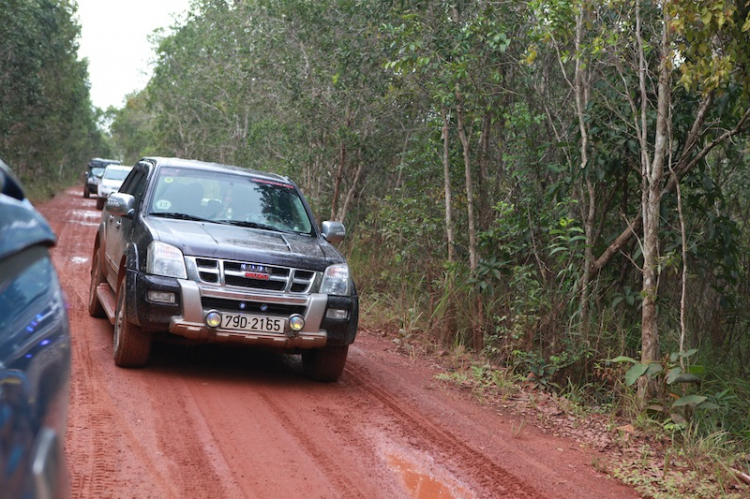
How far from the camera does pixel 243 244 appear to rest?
22.5 ft

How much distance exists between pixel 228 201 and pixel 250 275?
145 centimetres

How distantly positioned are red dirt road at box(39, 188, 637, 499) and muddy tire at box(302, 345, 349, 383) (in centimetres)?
9

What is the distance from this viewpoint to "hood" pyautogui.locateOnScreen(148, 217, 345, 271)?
6.62 meters

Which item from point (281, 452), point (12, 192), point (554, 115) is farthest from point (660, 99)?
point (12, 192)

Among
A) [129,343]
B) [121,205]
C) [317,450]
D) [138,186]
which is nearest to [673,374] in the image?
[317,450]

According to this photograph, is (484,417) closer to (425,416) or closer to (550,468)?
(425,416)

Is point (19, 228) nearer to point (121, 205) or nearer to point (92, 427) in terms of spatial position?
point (92, 427)

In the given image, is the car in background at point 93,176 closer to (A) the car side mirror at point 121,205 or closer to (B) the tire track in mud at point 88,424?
(B) the tire track in mud at point 88,424

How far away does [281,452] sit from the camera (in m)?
5.19

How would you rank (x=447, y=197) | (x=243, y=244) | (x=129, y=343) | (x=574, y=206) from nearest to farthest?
(x=129, y=343), (x=243, y=244), (x=574, y=206), (x=447, y=197)

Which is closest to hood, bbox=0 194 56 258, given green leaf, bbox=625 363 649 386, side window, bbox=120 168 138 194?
green leaf, bbox=625 363 649 386

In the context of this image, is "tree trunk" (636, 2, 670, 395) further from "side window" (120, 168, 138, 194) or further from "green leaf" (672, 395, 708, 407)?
"side window" (120, 168, 138, 194)

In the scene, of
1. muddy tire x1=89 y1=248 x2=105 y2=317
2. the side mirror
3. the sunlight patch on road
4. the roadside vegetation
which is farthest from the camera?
muddy tire x1=89 y1=248 x2=105 y2=317

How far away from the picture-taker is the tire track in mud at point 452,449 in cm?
498
